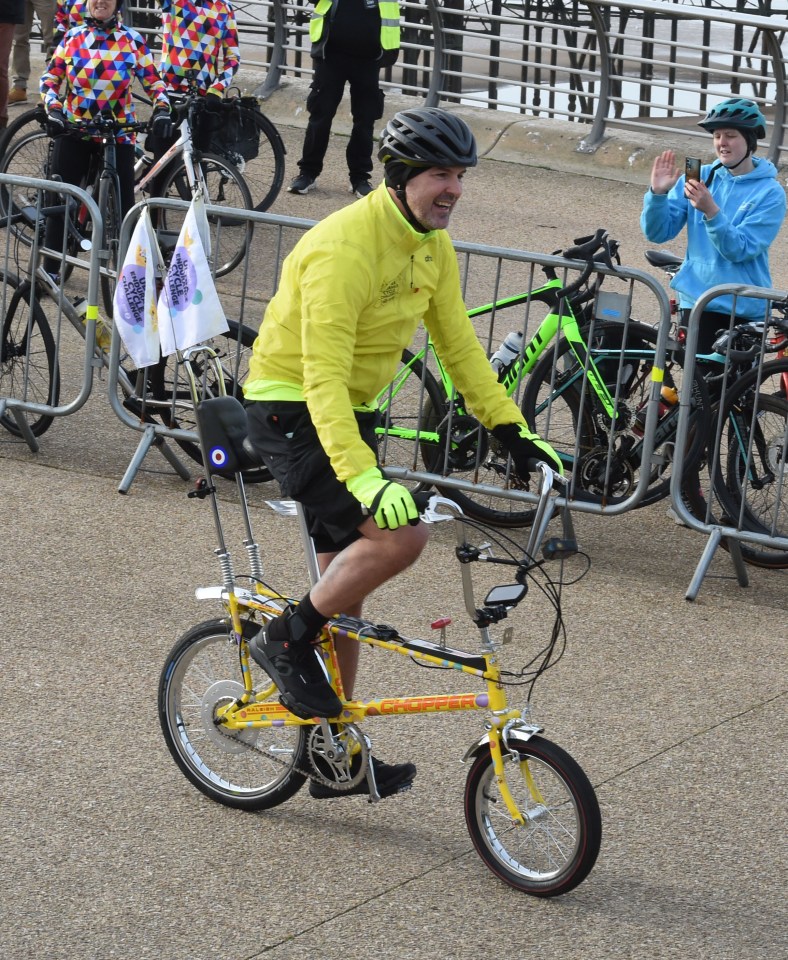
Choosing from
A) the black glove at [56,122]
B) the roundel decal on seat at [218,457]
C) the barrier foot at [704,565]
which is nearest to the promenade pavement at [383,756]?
the barrier foot at [704,565]

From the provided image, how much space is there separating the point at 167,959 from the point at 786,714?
245cm

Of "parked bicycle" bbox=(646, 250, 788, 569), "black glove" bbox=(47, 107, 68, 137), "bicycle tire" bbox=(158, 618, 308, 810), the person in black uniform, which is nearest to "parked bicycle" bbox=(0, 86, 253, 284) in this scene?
"black glove" bbox=(47, 107, 68, 137)

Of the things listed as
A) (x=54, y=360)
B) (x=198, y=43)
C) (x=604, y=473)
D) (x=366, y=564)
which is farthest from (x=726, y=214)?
(x=198, y=43)

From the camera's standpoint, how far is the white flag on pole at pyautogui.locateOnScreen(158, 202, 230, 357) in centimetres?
587

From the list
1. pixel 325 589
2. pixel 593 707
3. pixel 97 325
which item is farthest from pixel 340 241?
pixel 97 325

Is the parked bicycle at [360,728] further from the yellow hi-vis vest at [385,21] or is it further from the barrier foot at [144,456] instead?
the yellow hi-vis vest at [385,21]

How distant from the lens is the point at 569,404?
698cm

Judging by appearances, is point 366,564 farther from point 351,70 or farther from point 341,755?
point 351,70

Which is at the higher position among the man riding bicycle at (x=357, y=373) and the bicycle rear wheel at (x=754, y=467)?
the man riding bicycle at (x=357, y=373)

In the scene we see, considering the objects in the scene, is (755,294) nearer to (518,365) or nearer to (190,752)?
(518,365)

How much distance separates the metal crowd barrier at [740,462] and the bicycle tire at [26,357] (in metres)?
3.11

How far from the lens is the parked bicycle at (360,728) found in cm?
414

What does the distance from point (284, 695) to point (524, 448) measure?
3.17 ft

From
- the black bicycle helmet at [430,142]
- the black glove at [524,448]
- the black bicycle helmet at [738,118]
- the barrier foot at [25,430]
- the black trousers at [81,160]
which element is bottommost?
the barrier foot at [25,430]
